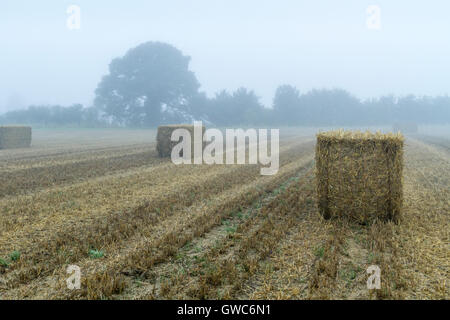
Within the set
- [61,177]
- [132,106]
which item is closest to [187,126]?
[61,177]

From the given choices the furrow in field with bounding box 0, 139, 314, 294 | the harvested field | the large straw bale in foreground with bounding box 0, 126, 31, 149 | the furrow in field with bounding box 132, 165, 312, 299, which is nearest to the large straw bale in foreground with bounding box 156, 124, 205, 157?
the harvested field

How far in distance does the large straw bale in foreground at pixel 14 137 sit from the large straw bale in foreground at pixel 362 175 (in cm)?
2464

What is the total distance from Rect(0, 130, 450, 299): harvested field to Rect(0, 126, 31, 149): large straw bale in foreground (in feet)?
52.5

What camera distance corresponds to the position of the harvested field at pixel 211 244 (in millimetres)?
4375

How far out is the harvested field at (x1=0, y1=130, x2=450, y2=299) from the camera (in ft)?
14.4

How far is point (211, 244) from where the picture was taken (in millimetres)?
5941

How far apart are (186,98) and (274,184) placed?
237 feet

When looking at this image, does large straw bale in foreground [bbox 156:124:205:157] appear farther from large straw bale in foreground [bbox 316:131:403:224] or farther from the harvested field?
large straw bale in foreground [bbox 316:131:403:224]

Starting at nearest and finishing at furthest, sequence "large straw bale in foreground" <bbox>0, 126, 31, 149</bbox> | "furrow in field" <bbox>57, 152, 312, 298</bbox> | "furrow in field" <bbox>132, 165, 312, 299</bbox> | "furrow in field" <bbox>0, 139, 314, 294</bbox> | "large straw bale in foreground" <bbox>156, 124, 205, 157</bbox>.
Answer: "furrow in field" <bbox>132, 165, 312, 299</bbox>
"furrow in field" <bbox>57, 152, 312, 298</bbox>
"furrow in field" <bbox>0, 139, 314, 294</bbox>
"large straw bale in foreground" <bbox>156, 124, 205, 157</bbox>
"large straw bale in foreground" <bbox>0, 126, 31, 149</bbox>

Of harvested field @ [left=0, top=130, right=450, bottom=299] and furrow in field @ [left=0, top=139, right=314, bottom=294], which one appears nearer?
harvested field @ [left=0, top=130, right=450, bottom=299]

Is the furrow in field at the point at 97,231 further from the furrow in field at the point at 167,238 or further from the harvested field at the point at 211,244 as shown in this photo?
the furrow in field at the point at 167,238

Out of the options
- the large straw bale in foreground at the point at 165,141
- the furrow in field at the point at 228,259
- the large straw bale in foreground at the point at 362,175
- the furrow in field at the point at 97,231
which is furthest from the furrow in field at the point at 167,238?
the large straw bale in foreground at the point at 165,141

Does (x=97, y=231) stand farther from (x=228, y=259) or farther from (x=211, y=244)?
(x=228, y=259)

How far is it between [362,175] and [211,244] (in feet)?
11.1
